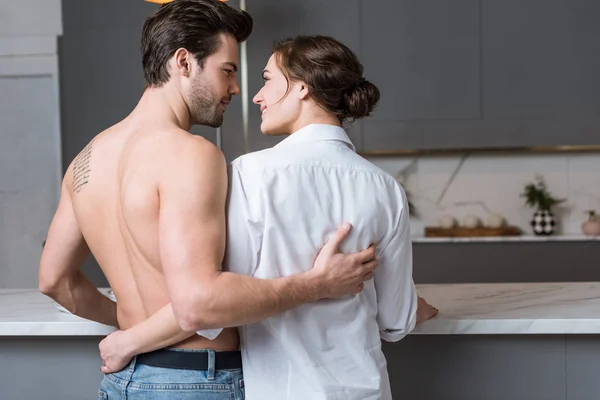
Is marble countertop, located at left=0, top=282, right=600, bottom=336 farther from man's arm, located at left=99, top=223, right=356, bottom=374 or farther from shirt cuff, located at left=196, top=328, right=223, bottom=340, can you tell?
shirt cuff, located at left=196, top=328, right=223, bottom=340

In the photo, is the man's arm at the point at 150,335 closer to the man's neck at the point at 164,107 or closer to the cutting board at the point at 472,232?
the man's neck at the point at 164,107

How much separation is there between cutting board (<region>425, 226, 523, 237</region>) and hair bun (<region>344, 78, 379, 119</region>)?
10.1 feet

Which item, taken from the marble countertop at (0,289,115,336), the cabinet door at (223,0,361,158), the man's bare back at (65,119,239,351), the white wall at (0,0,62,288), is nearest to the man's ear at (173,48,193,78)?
the man's bare back at (65,119,239,351)

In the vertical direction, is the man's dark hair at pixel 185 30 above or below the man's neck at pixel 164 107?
above

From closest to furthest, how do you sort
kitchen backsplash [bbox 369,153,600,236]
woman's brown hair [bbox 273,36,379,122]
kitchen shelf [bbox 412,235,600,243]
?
woman's brown hair [bbox 273,36,379,122], kitchen shelf [bbox 412,235,600,243], kitchen backsplash [bbox 369,153,600,236]

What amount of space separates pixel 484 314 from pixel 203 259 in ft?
2.82

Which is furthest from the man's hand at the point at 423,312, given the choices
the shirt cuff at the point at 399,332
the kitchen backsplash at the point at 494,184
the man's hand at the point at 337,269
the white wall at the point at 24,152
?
the white wall at the point at 24,152

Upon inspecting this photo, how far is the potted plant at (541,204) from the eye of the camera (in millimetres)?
4461

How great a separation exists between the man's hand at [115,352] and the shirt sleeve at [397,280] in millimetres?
509

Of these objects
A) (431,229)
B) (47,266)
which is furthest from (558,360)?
(431,229)

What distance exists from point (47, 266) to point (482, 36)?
323 centimetres

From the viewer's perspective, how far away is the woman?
51.6 inches

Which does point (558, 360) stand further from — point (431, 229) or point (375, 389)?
point (431, 229)

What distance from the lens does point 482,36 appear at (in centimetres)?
422
